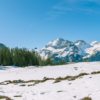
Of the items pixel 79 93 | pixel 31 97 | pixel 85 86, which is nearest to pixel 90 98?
pixel 79 93

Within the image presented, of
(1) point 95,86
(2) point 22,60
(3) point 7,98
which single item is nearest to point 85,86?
(1) point 95,86

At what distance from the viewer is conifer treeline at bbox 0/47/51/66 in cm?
13588

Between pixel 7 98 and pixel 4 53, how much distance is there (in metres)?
111

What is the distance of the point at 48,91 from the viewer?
1192 inches

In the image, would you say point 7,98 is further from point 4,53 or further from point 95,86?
point 4,53

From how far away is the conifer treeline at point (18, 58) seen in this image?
136 metres

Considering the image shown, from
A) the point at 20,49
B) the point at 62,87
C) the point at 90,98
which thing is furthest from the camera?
the point at 20,49

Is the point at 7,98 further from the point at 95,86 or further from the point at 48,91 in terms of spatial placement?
the point at 95,86

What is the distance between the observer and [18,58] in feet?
452

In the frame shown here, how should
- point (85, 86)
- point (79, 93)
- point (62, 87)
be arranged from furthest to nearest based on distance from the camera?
point (62, 87)
point (85, 86)
point (79, 93)

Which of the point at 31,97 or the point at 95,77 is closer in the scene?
the point at 31,97

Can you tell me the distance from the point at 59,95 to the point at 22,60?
11158 centimetres

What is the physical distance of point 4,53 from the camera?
13888 cm

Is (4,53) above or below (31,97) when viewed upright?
above
